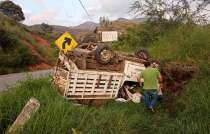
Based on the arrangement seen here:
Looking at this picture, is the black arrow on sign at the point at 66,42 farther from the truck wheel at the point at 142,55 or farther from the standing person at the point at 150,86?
A: the truck wheel at the point at 142,55

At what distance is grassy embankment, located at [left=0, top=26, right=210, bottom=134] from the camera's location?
10.2 metres

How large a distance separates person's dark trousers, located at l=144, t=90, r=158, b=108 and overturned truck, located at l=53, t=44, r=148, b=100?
1560 mm

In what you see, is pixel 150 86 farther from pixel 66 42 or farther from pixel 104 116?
pixel 66 42

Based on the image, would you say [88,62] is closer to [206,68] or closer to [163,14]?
[206,68]

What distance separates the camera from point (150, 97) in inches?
523

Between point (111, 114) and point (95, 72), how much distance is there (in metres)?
Answer: 2.93

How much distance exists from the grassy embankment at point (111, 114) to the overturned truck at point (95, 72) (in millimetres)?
575

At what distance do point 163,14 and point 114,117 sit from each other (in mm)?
14050

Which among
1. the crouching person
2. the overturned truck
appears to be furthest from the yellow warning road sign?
the crouching person

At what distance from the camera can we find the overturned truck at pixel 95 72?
537 inches

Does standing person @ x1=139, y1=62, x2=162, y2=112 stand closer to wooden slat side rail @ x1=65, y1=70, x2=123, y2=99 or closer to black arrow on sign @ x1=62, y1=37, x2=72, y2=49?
wooden slat side rail @ x1=65, y1=70, x2=123, y2=99

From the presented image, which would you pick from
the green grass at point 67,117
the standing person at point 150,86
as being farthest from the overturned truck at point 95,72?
the standing person at point 150,86

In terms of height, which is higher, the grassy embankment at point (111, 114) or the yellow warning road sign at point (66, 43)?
the yellow warning road sign at point (66, 43)

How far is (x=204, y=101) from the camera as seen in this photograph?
11141mm
